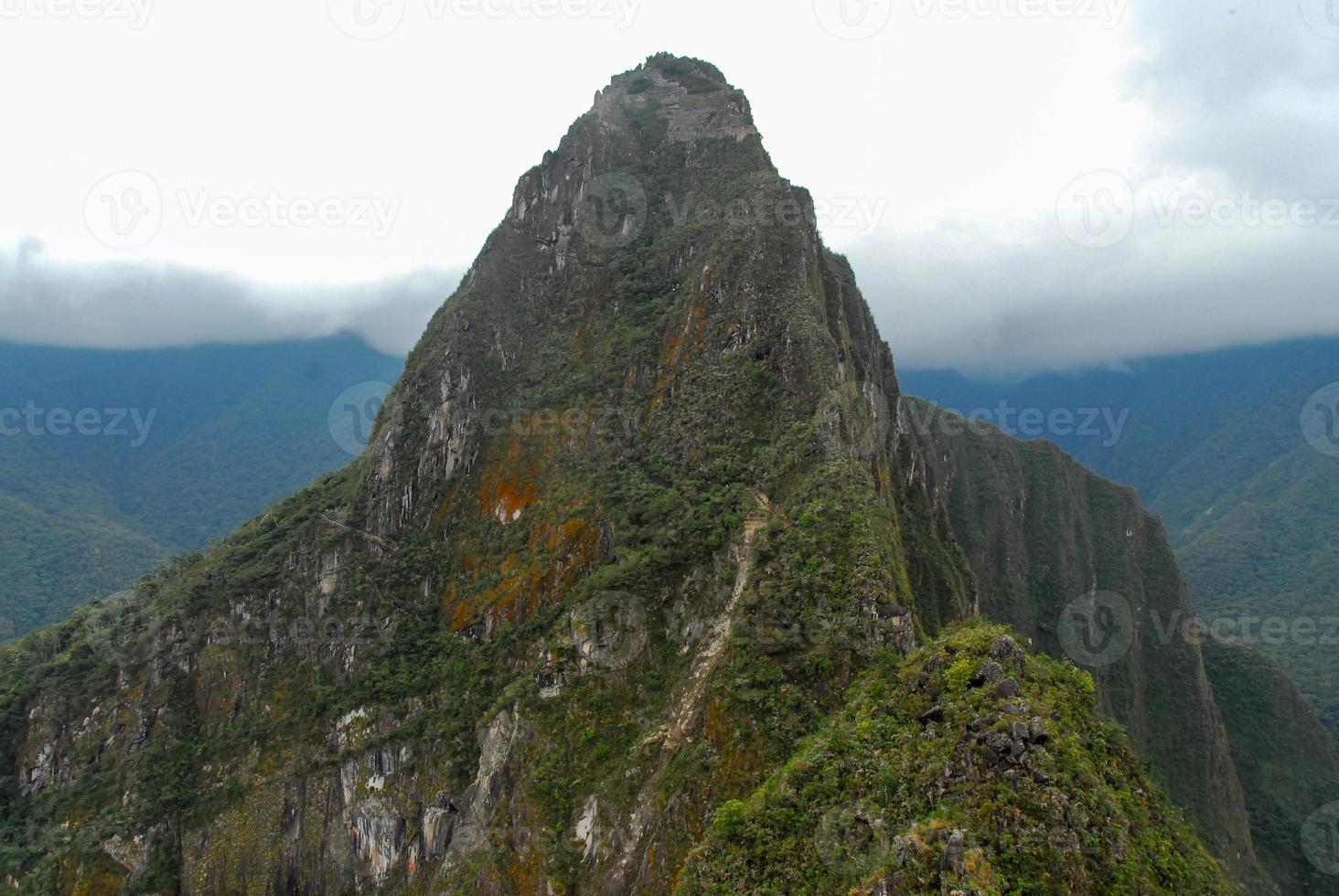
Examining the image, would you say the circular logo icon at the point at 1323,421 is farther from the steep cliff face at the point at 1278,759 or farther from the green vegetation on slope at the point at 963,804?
the green vegetation on slope at the point at 963,804

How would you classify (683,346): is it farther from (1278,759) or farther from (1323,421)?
(1323,421)

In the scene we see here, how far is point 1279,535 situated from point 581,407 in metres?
129

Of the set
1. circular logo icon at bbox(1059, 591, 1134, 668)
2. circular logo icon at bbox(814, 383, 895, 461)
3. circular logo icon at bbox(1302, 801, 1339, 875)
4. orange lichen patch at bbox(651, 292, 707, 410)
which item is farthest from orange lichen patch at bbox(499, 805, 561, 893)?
circular logo icon at bbox(1302, 801, 1339, 875)

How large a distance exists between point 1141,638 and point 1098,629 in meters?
4.99

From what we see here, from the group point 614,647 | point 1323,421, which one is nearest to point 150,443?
point 614,647

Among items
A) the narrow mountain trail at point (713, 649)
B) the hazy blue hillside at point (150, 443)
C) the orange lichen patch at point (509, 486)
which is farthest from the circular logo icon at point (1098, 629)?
the hazy blue hillside at point (150, 443)

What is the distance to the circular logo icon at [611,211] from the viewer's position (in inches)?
1929

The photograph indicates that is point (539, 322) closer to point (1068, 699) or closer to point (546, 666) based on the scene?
point (546, 666)

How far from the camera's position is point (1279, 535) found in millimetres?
117500

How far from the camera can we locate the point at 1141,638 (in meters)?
77.6

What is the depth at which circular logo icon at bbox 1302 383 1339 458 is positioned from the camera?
126 meters

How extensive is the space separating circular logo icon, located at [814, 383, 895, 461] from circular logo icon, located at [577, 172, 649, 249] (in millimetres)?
18816

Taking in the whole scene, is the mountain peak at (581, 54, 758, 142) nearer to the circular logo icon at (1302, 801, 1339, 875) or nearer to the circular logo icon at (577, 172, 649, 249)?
the circular logo icon at (577, 172, 649, 249)

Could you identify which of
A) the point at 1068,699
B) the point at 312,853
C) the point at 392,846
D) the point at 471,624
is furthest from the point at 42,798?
the point at 1068,699
